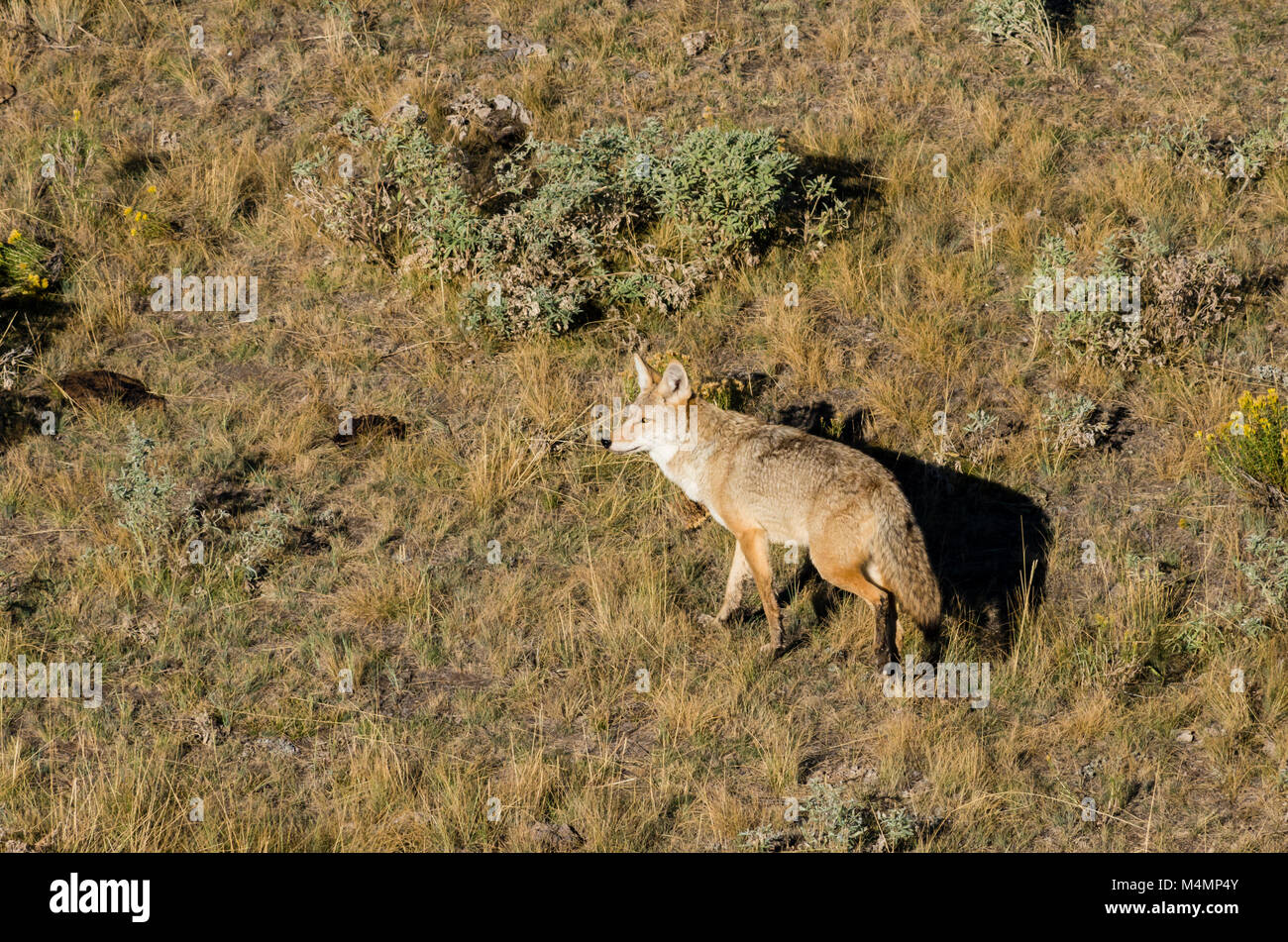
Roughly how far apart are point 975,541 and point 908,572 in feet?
6.92

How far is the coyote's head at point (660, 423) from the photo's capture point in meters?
10.1

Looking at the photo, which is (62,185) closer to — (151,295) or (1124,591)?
(151,295)

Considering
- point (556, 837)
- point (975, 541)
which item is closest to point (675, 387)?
point (975, 541)

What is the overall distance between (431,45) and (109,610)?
29.5ft

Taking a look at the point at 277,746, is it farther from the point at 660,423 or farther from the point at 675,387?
the point at 675,387

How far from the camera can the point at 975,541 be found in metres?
10.7

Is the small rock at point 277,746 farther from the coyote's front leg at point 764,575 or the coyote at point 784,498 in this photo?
the coyote's front leg at point 764,575

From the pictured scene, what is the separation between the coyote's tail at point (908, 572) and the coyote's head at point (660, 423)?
1939mm

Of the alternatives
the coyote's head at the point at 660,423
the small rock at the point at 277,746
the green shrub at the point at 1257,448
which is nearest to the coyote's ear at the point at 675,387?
the coyote's head at the point at 660,423

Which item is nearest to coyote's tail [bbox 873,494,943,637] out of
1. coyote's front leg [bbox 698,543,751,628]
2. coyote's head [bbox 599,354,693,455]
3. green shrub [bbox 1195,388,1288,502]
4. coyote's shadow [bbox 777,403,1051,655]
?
coyote's shadow [bbox 777,403,1051,655]

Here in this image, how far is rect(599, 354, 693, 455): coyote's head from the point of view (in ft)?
33.0

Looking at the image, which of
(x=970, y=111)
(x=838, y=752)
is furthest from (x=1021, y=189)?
(x=838, y=752)

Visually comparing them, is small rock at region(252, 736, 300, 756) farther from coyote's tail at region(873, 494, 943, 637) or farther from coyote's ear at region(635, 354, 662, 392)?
coyote's tail at region(873, 494, 943, 637)

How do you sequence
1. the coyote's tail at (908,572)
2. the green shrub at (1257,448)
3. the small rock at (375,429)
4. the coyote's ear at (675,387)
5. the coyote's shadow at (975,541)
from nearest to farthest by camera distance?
the coyote's tail at (908,572)
the coyote's shadow at (975,541)
the coyote's ear at (675,387)
the green shrub at (1257,448)
the small rock at (375,429)
